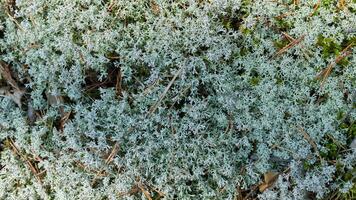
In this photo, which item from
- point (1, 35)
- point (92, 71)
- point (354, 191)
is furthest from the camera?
point (1, 35)

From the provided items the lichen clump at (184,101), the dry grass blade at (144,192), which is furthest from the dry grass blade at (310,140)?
the dry grass blade at (144,192)

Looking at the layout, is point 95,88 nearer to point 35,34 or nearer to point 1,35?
point 35,34

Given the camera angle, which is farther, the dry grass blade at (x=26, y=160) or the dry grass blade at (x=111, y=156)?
the dry grass blade at (x=26, y=160)

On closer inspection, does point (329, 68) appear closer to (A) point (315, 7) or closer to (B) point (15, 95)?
(A) point (315, 7)

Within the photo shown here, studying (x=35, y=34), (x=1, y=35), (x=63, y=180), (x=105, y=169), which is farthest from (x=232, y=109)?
(x=1, y=35)

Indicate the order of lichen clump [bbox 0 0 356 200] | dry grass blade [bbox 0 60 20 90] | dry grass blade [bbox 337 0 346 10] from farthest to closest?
dry grass blade [bbox 0 60 20 90] → dry grass blade [bbox 337 0 346 10] → lichen clump [bbox 0 0 356 200]

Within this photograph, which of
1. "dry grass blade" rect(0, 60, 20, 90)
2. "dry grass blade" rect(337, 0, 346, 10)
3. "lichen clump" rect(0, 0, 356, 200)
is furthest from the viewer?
"dry grass blade" rect(0, 60, 20, 90)

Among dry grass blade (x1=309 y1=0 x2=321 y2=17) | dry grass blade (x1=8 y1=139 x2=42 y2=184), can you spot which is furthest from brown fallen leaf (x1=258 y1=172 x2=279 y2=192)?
dry grass blade (x1=8 y1=139 x2=42 y2=184)

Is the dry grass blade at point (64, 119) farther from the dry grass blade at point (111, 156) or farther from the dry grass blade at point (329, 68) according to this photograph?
the dry grass blade at point (329, 68)

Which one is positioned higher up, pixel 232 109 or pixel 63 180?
pixel 232 109

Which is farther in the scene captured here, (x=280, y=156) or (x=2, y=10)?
(x=2, y=10)

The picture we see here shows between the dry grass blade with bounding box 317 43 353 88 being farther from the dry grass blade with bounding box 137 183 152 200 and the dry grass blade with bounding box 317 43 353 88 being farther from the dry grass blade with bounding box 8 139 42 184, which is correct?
the dry grass blade with bounding box 8 139 42 184
